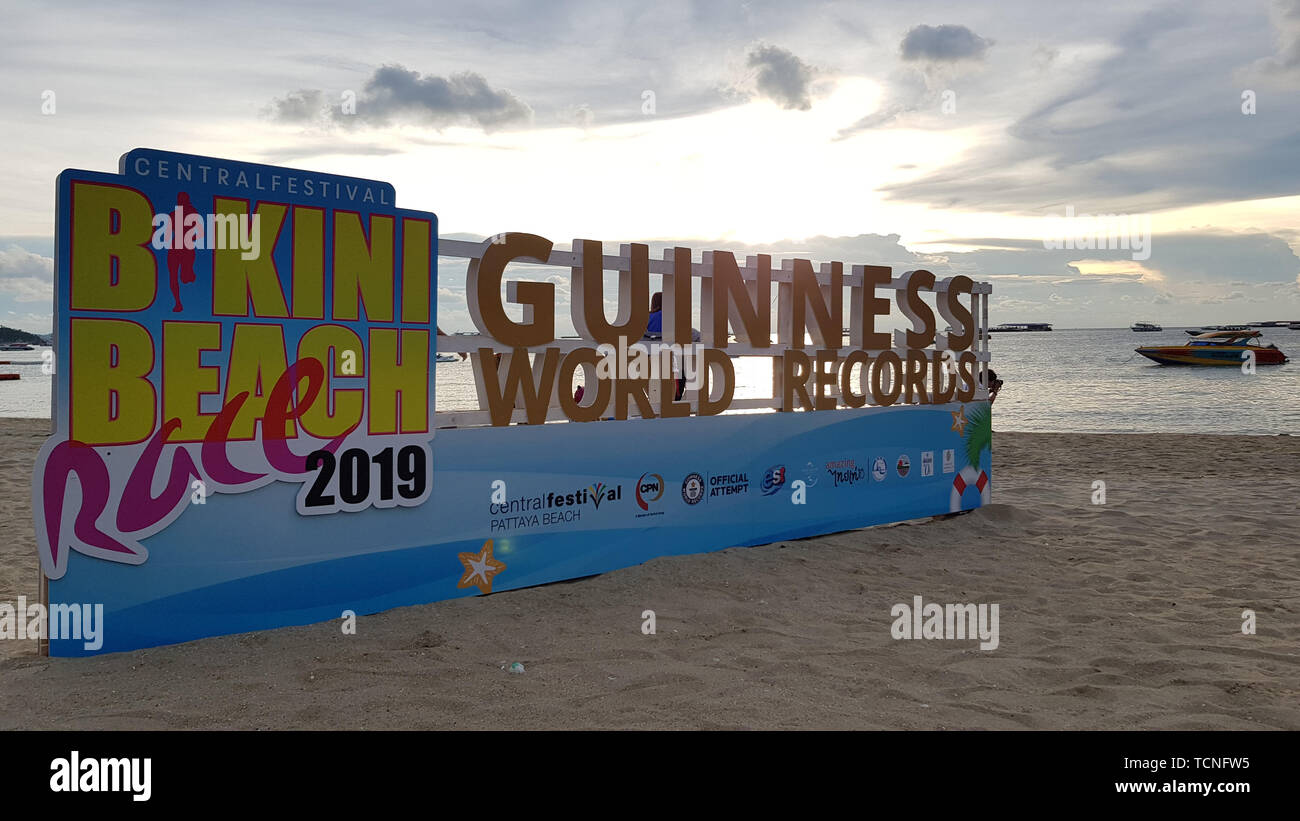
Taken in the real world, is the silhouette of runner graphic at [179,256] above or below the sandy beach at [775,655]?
above

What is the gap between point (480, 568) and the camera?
→ 6203 millimetres

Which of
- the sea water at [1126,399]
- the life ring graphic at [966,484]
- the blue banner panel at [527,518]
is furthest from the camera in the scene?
the sea water at [1126,399]

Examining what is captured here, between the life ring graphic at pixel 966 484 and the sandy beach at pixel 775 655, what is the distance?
1.49m

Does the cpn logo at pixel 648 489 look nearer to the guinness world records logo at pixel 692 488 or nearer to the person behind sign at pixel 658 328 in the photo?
the guinness world records logo at pixel 692 488

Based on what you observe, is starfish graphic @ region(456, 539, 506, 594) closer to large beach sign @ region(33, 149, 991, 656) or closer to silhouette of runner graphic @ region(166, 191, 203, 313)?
large beach sign @ region(33, 149, 991, 656)

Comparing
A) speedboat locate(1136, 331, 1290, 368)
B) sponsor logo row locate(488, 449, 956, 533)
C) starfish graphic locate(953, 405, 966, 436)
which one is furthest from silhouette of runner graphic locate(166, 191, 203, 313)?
speedboat locate(1136, 331, 1290, 368)

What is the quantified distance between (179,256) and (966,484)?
8.24 m

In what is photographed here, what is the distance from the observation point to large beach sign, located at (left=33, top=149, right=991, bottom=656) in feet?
15.5

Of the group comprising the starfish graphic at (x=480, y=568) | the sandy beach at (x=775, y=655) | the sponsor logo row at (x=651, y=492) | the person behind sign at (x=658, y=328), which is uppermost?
the person behind sign at (x=658, y=328)

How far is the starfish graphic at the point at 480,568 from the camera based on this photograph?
614cm

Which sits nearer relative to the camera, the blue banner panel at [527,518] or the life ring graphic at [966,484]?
the blue banner panel at [527,518]

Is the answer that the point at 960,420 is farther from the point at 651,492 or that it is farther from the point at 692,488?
the point at 651,492

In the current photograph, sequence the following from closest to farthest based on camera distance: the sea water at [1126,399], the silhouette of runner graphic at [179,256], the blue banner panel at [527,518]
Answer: the silhouette of runner graphic at [179,256]
the blue banner panel at [527,518]
the sea water at [1126,399]

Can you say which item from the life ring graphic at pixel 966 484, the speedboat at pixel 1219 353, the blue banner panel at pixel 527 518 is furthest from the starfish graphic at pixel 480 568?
the speedboat at pixel 1219 353
